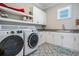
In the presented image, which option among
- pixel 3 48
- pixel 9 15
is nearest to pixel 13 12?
pixel 9 15

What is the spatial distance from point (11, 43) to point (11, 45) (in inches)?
1.4

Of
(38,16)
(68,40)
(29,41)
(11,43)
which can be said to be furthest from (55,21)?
(11,43)

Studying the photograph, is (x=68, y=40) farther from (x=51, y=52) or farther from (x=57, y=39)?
(x=51, y=52)

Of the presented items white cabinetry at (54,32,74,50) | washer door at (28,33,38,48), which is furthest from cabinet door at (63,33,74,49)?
washer door at (28,33,38,48)

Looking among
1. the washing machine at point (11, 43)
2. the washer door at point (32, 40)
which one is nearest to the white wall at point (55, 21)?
the washer door at point (32, 40)

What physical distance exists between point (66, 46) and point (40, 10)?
1433 millimetres

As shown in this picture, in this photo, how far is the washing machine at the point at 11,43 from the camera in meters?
1.17

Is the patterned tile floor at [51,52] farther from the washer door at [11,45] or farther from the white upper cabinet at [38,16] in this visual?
the white upper cabinet at [38,16]

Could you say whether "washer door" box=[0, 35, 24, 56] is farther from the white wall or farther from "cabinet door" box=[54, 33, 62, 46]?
"cabinet door" box=[54, 33, 62, 46]

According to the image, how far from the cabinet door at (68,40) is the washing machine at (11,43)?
1423 mm

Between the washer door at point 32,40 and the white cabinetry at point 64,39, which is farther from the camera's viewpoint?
the white cabinetry at point 64,39

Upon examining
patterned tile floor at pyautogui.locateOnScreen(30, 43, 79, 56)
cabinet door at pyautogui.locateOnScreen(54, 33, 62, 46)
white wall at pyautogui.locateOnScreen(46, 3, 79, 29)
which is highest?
white wall at pyautogui.locateOnScreen(46, 3, 79, 29)

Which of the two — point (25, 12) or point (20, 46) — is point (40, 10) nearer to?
point (25, 12)

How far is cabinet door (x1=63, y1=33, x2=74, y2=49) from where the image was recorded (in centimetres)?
213
